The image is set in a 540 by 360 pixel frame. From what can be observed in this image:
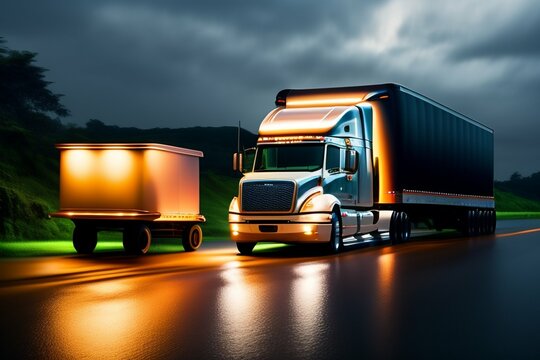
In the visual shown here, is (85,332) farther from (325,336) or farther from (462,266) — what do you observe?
(462,266)

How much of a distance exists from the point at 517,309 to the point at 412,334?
2593 millimetres

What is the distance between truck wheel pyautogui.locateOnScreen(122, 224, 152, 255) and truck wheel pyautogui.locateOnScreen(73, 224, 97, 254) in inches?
52.4

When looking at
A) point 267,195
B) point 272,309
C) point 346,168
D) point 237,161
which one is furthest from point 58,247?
point 272,309

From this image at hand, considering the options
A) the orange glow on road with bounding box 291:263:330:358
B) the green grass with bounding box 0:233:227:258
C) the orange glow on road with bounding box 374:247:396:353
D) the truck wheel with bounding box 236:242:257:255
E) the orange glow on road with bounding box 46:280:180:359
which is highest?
the truck wheel with bounding box 236:242:257:255

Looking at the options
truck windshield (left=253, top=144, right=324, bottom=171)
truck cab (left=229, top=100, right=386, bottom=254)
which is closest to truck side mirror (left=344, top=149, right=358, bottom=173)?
truck cab (left=229, top=100, right=386, bottom=254)

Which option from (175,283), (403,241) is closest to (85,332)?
(175,283)

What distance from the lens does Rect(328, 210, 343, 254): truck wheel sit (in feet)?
66.8

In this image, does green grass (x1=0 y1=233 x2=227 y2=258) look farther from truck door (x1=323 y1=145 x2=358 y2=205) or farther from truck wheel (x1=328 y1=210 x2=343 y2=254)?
truck door (x1=323 y1=145 x2=358 y2=205)

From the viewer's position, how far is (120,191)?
20.8m

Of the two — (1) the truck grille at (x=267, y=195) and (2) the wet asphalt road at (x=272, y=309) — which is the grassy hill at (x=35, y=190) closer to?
(2) the wet asphalt road at (x=272, y=309)

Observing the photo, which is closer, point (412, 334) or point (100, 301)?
point (412, 334)

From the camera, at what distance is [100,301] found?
11266 millimetres

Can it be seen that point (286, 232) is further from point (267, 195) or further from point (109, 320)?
point (109, 320)

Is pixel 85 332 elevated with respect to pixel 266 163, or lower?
lower
